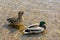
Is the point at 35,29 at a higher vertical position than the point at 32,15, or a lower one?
lower

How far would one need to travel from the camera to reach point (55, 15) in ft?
7.69

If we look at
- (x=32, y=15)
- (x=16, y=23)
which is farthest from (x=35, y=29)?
(x=32, y=15)

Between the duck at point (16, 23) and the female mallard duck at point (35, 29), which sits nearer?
the female mallard duck at point (35, 29)

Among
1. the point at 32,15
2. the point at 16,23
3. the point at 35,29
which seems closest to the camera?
the point at 35,29

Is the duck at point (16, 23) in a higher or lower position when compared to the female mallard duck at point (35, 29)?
higher

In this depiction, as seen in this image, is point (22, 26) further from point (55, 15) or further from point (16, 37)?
point (55, 15)

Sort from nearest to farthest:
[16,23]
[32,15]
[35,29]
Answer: [35,29] < [16,23] < [32,15]

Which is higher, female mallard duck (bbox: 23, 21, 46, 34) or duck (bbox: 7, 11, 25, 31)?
duck (bbox: 7, 11, 25, 31)

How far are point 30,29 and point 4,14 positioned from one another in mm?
632

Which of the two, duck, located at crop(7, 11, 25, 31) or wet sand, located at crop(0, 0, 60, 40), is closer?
wet sand, located at crop(0, 0, 60, 40)

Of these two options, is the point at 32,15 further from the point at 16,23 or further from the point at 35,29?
the point at 35,29

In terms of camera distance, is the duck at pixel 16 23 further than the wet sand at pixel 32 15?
Yes

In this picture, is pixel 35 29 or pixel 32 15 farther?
pixel 32 15

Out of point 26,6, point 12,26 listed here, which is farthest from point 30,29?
point 26,6
